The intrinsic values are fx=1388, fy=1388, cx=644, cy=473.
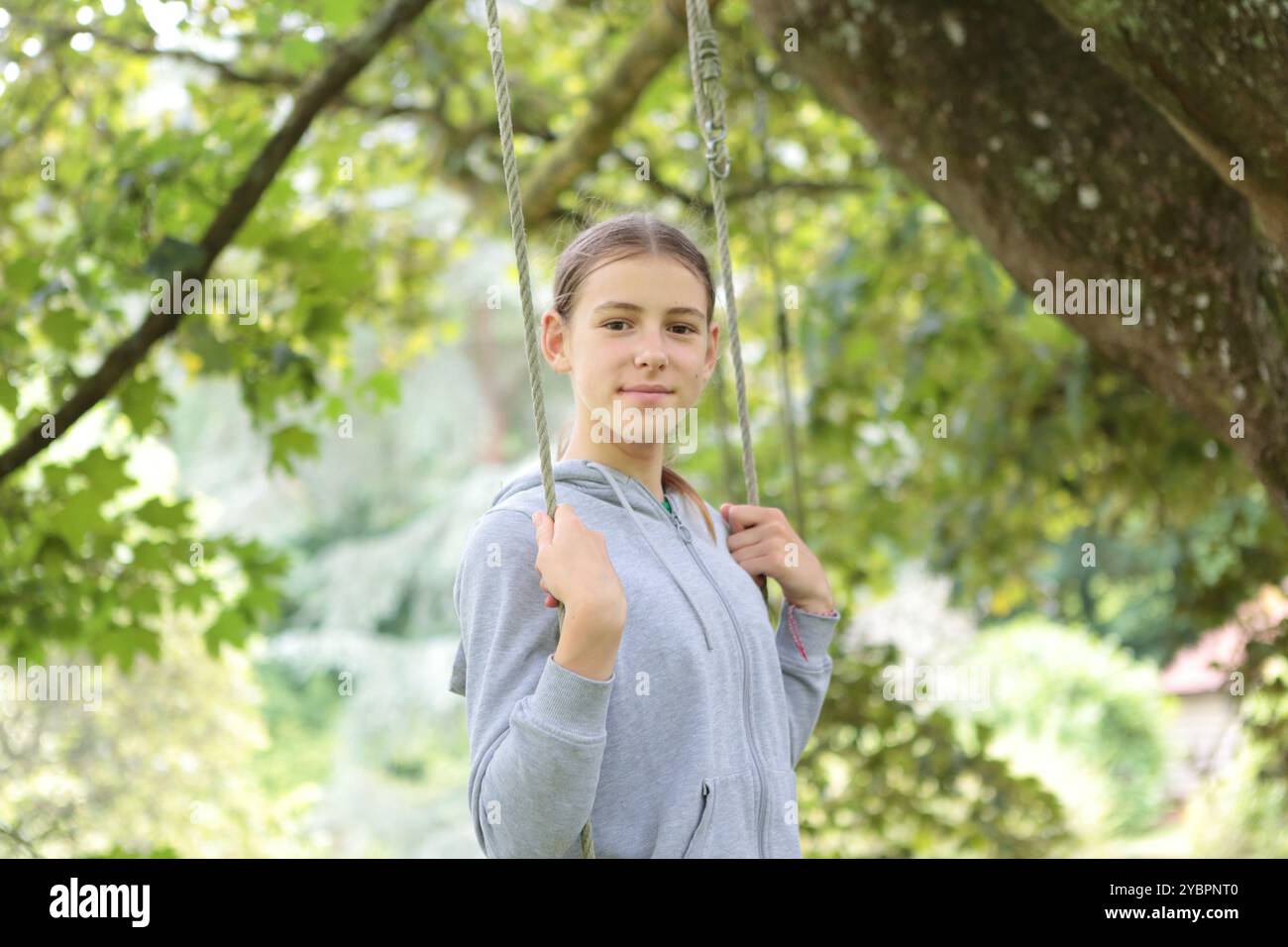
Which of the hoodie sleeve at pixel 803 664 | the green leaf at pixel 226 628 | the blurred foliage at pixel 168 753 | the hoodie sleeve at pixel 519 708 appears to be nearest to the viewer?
the hoodie sleeve at pixel 519 708

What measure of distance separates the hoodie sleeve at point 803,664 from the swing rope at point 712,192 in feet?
0.16

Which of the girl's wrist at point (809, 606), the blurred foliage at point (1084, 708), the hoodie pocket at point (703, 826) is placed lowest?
the blurred foliage at point (1084, 708)

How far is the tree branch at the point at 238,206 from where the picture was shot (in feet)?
7.47

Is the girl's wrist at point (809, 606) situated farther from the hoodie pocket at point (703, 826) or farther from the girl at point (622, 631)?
the hoodie pocket at point (703, 826)

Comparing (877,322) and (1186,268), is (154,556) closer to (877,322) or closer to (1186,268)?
(1186,268)

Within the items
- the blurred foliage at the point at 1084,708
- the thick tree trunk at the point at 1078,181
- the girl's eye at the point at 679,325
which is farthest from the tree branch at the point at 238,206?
the blurred foliage at the point at 1084,708

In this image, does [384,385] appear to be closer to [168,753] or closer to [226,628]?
[226,628]

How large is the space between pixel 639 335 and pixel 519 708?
0.36m

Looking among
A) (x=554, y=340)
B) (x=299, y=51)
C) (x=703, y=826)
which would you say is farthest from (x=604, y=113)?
(x=703, y=826)

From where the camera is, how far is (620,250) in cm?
129

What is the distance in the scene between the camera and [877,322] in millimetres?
4035

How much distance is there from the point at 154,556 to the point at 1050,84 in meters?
1.78
